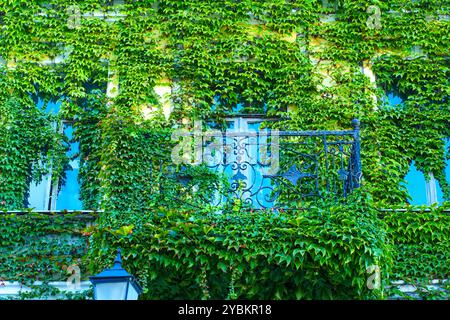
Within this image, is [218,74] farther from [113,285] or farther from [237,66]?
[113,285]

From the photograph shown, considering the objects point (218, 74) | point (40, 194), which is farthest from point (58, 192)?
point (218, 74)

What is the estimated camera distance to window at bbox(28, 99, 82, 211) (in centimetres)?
1152

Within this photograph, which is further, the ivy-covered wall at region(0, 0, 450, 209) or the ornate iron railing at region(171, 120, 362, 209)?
the ivy-covered wall at region(0, 0, 450, 209)

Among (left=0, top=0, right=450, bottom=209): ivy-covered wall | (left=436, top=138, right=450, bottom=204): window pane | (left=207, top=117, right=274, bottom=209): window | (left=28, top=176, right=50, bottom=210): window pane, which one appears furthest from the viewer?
(left=0, top=0, right=450, bottom=209): ivy-covered wall

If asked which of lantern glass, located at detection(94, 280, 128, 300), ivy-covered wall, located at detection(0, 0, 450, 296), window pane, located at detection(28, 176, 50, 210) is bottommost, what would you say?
lantern glass, located at detection(94, 280, 128, 300)

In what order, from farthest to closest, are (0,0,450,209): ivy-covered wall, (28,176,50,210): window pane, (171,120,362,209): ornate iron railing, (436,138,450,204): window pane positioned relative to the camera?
(0,0,450,209): ivy-covered wall
(436,138,450,204): window pane
(28,176,50,210): window pane
(171,120,362,209): ornate iron railing

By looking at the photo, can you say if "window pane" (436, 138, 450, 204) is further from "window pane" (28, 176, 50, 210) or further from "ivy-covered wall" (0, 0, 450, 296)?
"window pane" (28, 176, 50, 210)

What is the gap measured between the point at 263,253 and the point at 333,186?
2075 millimetres

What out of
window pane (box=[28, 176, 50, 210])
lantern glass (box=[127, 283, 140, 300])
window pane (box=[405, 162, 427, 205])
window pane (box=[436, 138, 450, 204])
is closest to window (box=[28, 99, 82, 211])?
window pane (box=[28, 176, 50, 210])

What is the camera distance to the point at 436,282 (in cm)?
1045

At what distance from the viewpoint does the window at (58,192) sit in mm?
11516

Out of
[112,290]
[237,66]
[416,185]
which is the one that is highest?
[237,66]

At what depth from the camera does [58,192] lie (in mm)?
11688

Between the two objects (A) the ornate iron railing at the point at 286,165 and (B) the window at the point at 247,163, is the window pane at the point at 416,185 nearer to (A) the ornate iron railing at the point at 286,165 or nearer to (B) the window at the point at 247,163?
(A) the ornate iron railing at the point at 286,165
